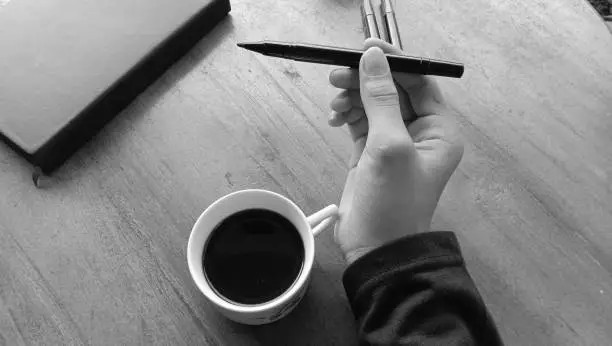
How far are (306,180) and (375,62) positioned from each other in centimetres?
15

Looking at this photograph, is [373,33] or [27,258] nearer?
[27,258]

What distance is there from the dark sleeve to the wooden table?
0.05 meters

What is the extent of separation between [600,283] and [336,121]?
33 centimetres

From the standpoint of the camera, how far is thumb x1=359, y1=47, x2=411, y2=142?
519 mm

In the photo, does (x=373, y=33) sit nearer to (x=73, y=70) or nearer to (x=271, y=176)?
(x=271, y=176)

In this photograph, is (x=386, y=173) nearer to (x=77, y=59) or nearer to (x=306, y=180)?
(x=306, y=180)

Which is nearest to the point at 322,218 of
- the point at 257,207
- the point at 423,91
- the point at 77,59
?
the point at 257,207

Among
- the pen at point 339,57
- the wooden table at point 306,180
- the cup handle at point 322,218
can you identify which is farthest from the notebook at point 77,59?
the cup handle at point 322,218

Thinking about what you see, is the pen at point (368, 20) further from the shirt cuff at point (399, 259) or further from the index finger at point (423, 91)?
the shirt cuff at point (399, 259)

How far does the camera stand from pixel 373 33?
66cm

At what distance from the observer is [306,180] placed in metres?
0.59

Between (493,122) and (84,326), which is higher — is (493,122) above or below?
above

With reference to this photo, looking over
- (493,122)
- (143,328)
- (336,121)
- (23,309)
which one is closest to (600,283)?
(493,122)

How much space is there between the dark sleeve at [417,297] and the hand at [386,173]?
0.12ft
